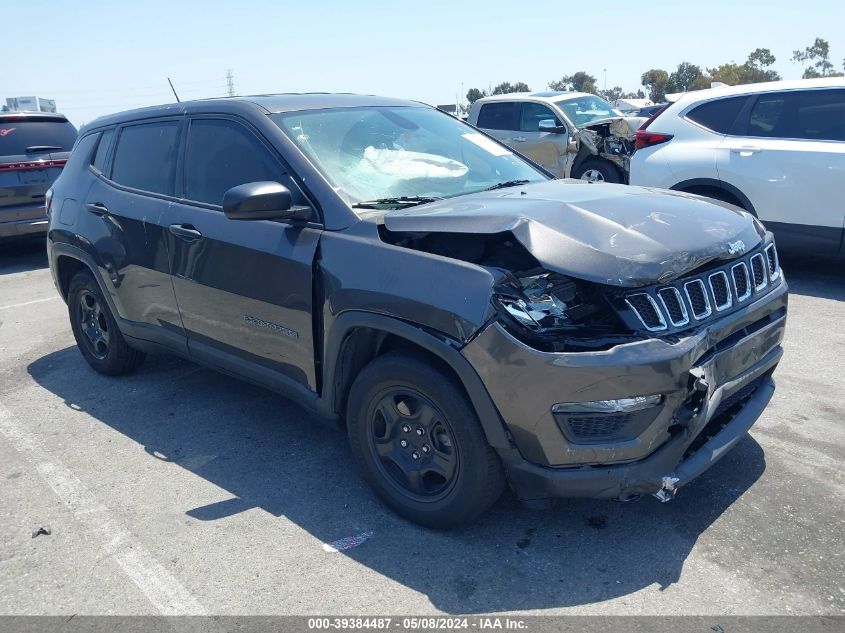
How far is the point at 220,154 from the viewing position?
4.21 meters

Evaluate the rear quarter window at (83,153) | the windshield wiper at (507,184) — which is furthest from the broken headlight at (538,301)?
the rear quarter window at (83,153)

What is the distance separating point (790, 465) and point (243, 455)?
286 centimetres

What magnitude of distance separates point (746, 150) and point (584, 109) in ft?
19.9

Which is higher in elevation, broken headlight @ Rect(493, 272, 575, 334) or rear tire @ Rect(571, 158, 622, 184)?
broken headlight @ Rect(493, 272, 575, 334)

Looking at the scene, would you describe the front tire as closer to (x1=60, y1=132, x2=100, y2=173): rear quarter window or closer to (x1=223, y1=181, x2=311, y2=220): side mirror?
(x1=223, y1=181, x2=311, y2=220): side mirror

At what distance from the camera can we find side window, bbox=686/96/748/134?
23.6 ft

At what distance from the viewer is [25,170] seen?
30.7 feet

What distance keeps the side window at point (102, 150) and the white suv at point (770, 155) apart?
497 cm

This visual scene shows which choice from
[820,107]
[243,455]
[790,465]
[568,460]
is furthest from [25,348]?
[820,107]

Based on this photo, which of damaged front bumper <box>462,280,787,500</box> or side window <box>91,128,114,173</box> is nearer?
damaged front bumper <box>462,280,787,500</box>

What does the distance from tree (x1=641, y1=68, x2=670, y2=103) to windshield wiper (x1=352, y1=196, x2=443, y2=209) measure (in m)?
74.7

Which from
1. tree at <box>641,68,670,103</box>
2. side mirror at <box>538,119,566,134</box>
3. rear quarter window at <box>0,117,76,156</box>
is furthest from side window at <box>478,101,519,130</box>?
tree at <box>641,68,670,103</box>

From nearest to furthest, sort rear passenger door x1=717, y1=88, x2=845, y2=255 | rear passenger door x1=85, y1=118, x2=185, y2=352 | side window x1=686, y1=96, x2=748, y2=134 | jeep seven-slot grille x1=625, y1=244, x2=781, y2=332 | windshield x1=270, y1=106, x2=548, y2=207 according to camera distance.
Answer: jeep seven-slot grille x1=625, y1=244, x2=781, y2=332
windshield x1=270, y1=106, x2=548, y2=207
rear passenger door x1=85, y1=118, x2=185, y2=352
rear passenger door x1=717, y1=88, x2=845, y2=255
side window x1=686, y1=96, x2=748, y2=134

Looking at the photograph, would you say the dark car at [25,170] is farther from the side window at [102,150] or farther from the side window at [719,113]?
the side window at [719,113]
